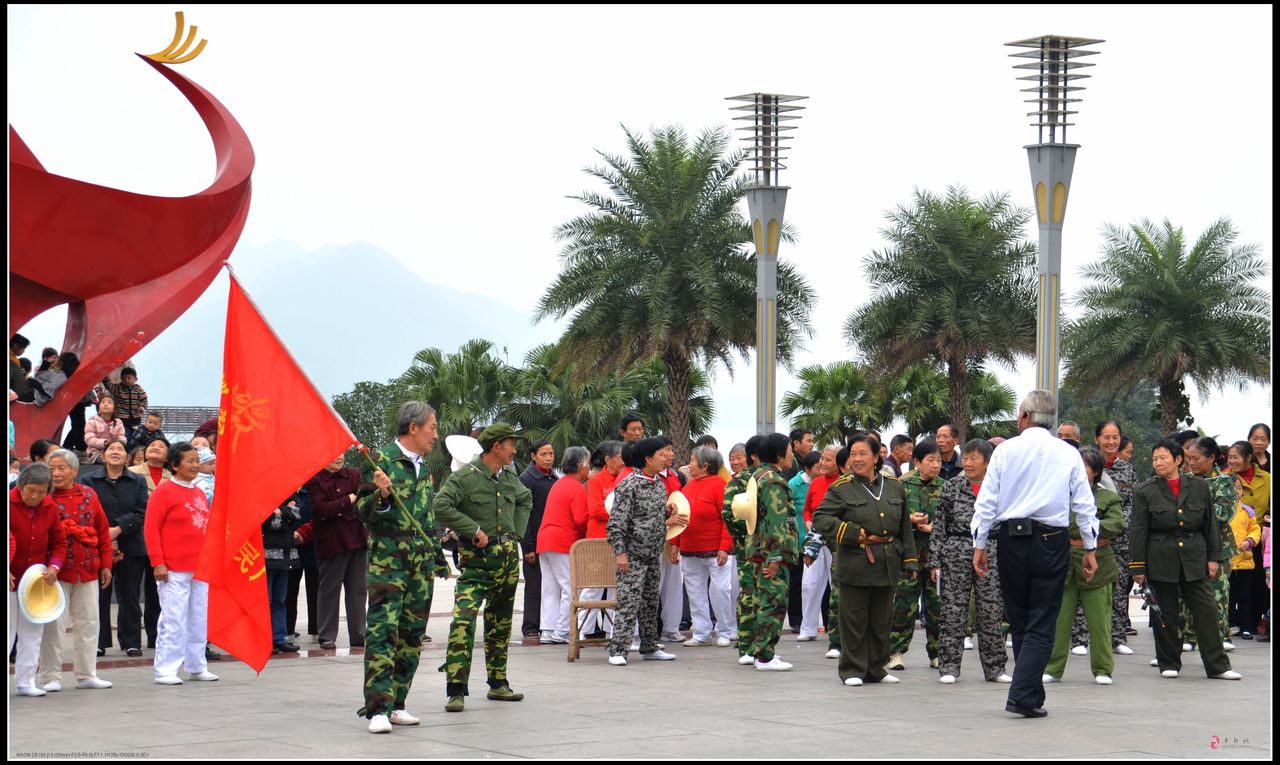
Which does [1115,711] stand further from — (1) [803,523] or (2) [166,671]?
(2) [166,671]

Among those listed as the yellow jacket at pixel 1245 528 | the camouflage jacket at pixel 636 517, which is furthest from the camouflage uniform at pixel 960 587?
the yellow jacket at pixel 1245 528

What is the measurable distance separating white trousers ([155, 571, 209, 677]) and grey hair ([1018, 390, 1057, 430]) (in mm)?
5911

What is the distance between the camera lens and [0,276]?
35.0 ft

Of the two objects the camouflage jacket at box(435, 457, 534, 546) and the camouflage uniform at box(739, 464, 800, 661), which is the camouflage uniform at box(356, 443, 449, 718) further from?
the camouflage uniform at box(739, 464, 800, 661)

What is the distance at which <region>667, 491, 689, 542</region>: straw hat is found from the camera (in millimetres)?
13711

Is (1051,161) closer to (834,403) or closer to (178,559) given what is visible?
(178,559)

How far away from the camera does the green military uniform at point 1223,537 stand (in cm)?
1245

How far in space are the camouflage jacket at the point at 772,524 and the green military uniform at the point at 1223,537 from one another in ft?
9.94

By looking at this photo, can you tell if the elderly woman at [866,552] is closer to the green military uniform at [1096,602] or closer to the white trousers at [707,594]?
the green military uniform at [1096,602]

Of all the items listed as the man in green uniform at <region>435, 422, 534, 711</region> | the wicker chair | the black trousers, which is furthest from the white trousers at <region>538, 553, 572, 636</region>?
the black trousers

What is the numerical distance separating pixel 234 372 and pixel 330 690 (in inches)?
107

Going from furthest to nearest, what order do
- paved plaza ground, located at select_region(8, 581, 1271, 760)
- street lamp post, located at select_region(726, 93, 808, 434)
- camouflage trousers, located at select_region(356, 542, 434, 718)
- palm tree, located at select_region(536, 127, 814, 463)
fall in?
palm tree, located at select_region(536, 127, 814, 463) → street lamp post, located at select_region(726, 93, 808, 434) → camouflage trousers, located at select_region(356, 542, 434, 718) → paved plaza ground, located at select_region(8, 581, 1271, 760)

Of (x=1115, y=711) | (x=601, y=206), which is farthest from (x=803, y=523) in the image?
(x=601, y=206)

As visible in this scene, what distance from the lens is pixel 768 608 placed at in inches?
484
